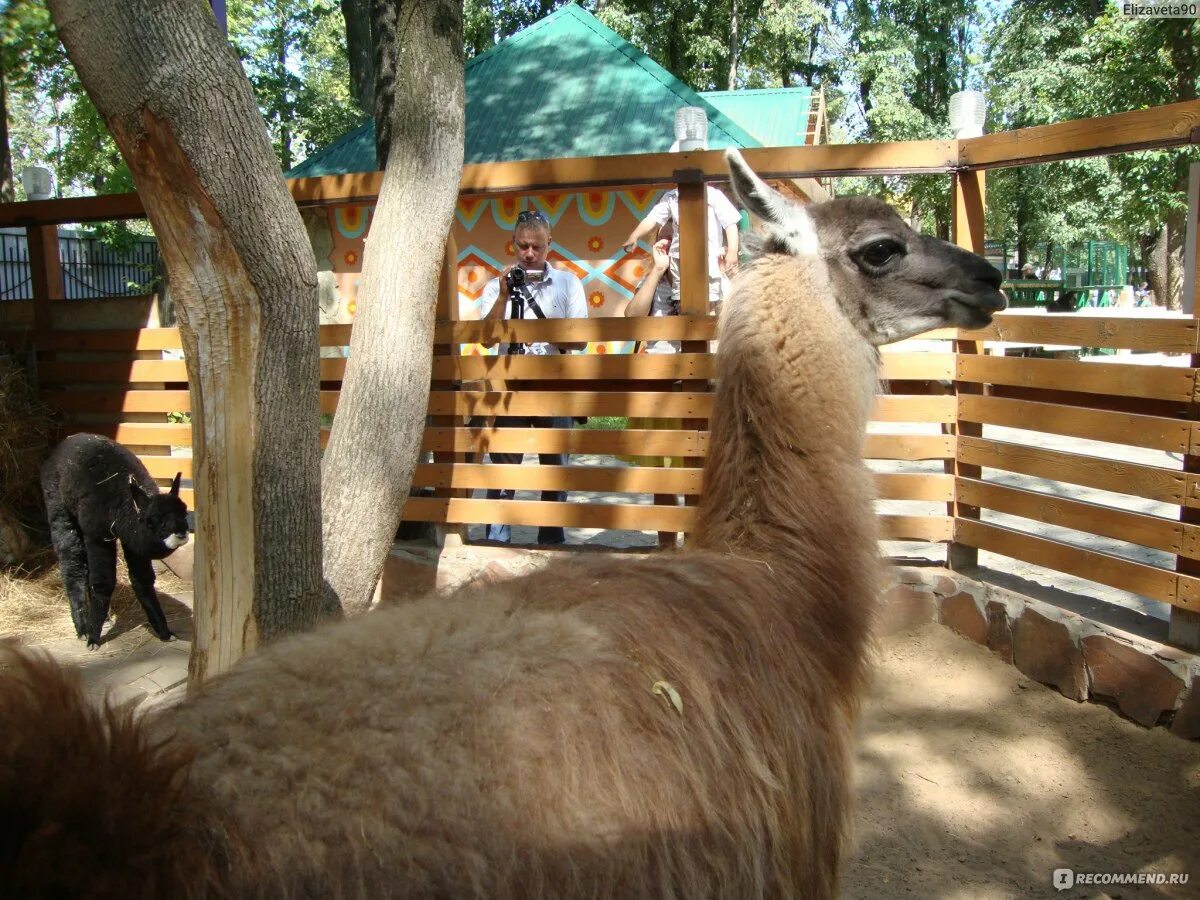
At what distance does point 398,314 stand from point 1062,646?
339 centimetres

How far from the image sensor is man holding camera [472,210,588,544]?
19.6 ft

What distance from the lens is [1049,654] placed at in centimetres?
450

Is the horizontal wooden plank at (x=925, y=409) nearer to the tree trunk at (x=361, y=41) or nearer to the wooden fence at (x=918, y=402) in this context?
the wooden fence at (x=918, y=402)

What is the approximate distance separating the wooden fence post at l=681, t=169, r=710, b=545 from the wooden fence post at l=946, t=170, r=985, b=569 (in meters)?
1.34

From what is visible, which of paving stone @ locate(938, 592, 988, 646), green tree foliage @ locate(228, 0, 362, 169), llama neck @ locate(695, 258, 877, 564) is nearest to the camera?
llama neck @ locate(695, 258, 877, 564)

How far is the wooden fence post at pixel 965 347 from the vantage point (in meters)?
5.07

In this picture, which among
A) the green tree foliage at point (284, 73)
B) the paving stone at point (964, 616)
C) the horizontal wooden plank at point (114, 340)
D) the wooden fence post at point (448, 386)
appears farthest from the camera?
the green tree foliage at point (284, 73)

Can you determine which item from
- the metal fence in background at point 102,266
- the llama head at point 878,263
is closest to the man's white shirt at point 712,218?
the llama head at point 878,263

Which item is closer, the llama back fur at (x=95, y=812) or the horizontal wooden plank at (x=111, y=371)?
the llama back fur at (x=95, y=812)

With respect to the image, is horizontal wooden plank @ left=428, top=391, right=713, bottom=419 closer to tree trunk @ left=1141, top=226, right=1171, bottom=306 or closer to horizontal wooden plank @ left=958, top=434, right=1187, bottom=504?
horizontal wooden plank @ left=958, top=434, right=1187, bottom=504

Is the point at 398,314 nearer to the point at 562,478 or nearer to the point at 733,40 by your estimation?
the point at 562,478

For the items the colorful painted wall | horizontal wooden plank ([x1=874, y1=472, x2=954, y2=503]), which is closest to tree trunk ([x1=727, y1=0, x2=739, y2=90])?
the colorful painted wall

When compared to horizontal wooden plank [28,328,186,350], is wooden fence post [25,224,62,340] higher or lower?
higher

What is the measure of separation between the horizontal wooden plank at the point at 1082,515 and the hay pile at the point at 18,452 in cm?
636
